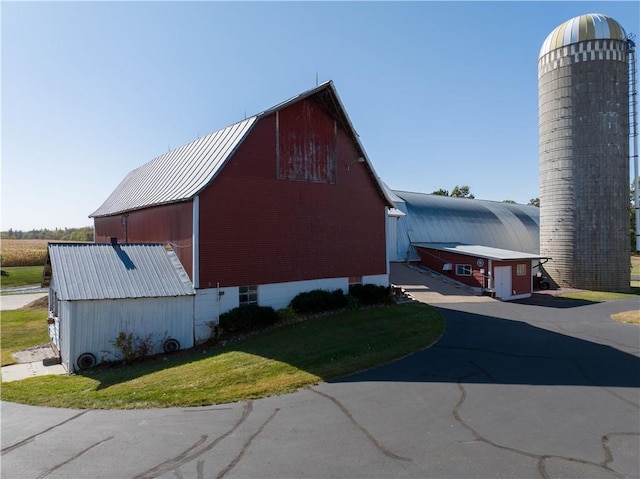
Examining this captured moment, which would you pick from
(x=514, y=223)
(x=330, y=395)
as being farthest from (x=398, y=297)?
(x=514, y=223)

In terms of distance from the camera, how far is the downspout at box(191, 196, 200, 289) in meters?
17.1

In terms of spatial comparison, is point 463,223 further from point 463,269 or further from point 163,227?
point 163,227

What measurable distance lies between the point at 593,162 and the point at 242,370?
3291 cm

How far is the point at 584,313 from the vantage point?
23.5 m

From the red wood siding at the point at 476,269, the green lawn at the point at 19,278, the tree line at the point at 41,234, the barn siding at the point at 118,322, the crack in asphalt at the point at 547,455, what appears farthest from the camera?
the tree line at the point at 41,234

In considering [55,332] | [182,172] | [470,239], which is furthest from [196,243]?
[470,239]

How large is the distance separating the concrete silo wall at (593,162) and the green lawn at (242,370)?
2273cm

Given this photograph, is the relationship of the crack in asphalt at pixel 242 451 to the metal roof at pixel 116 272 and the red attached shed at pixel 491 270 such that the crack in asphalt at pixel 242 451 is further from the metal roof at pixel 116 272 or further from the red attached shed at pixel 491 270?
the red attached shed at pixel 491 270

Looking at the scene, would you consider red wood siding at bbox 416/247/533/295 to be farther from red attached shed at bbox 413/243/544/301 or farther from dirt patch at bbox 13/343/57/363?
dirt patch at bbox 13/343/57/363

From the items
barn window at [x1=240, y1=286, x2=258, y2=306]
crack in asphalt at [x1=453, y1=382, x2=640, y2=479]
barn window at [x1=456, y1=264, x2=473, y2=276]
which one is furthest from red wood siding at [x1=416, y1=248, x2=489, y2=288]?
crack in asphalt at [x1=453, y1=382, x2=640, y2=479]

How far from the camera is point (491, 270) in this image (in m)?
29.2

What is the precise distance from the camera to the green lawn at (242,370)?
10797mm

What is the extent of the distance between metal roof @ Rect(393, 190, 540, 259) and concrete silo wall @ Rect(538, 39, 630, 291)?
9.99 m

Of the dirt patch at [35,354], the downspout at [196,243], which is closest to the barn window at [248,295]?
the downspout at [196,243]
